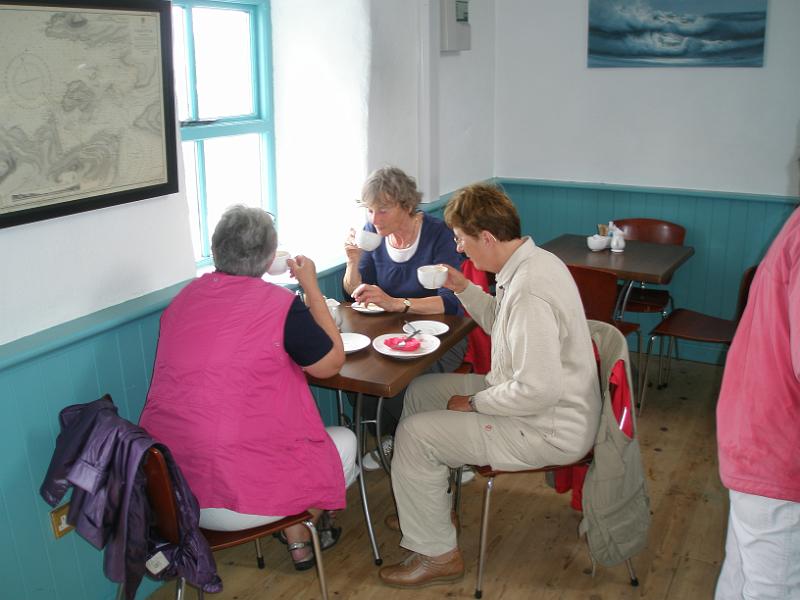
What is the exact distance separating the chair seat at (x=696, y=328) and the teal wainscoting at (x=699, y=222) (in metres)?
0.54

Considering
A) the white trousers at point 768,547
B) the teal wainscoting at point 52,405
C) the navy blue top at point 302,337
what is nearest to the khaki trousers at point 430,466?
the navy blue top at point 302,337

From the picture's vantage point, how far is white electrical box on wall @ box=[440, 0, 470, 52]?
4073 mm

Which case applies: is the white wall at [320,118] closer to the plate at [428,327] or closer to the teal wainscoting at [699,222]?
the plate at [428,327]

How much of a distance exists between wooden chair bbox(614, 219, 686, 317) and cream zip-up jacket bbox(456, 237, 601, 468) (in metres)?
1.80

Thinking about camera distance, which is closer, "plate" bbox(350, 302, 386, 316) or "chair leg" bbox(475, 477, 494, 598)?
"chair leg" bbox(475, 477, 494, 598)

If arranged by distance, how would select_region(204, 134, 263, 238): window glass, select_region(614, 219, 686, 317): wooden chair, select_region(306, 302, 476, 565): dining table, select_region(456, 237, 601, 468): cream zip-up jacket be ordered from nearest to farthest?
select_region(456, 237, 601, 468): cream zip-up jacket → select_region(306, 302, 476, 565): dining table → select_region(204, 134, 263, 238): window glass → select_region(614, 219, 686, 317): wooden chair

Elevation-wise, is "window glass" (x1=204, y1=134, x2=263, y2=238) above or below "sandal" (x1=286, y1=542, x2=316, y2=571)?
above

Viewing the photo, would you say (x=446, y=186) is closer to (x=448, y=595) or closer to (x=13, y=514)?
(x=448, y=595)

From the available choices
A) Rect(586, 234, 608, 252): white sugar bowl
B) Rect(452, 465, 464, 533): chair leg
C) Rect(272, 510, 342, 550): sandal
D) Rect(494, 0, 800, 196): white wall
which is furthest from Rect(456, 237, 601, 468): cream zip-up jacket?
Rect(494, 0, 800, 196): white wall

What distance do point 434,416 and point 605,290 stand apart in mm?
1280

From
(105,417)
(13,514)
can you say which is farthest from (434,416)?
(13,514)

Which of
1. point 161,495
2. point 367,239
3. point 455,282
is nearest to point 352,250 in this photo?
point 367,239

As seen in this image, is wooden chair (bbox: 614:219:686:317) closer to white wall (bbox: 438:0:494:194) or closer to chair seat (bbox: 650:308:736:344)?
chair seat (bbox: 650:308:736:344)

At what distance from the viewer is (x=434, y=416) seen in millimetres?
2588
